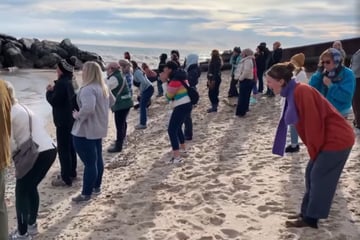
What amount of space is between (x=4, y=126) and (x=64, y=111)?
266cm

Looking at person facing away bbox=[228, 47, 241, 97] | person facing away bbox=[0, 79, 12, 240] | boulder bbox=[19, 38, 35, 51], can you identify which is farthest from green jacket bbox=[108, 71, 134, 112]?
boulder bbox=[19, 38, 35, 51]

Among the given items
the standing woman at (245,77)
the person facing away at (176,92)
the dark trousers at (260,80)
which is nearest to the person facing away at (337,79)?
the person facing away at (176,92)

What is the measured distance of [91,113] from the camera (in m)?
6.10

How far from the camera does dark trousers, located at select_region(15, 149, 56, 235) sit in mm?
4965

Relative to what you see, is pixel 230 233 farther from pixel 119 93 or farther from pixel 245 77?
pixel 245 77

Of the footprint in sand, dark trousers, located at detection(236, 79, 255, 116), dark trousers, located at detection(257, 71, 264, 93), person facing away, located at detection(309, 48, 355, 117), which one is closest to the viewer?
the footprint in sand

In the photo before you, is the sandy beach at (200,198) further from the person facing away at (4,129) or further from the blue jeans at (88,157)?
the person facing away at (4,129)

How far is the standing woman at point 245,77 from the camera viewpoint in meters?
11.1

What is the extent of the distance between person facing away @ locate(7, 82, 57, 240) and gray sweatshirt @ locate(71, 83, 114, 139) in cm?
103

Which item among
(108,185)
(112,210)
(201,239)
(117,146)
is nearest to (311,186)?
(201,239)

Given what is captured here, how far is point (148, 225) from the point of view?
5.27 m

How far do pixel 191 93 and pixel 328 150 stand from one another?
129 inches

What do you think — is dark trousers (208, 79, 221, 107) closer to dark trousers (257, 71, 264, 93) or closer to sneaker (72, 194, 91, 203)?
dark trousers (257, 71, 264, 93)

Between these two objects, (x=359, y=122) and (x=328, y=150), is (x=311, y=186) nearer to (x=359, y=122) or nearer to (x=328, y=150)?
(x=328, y=150)
